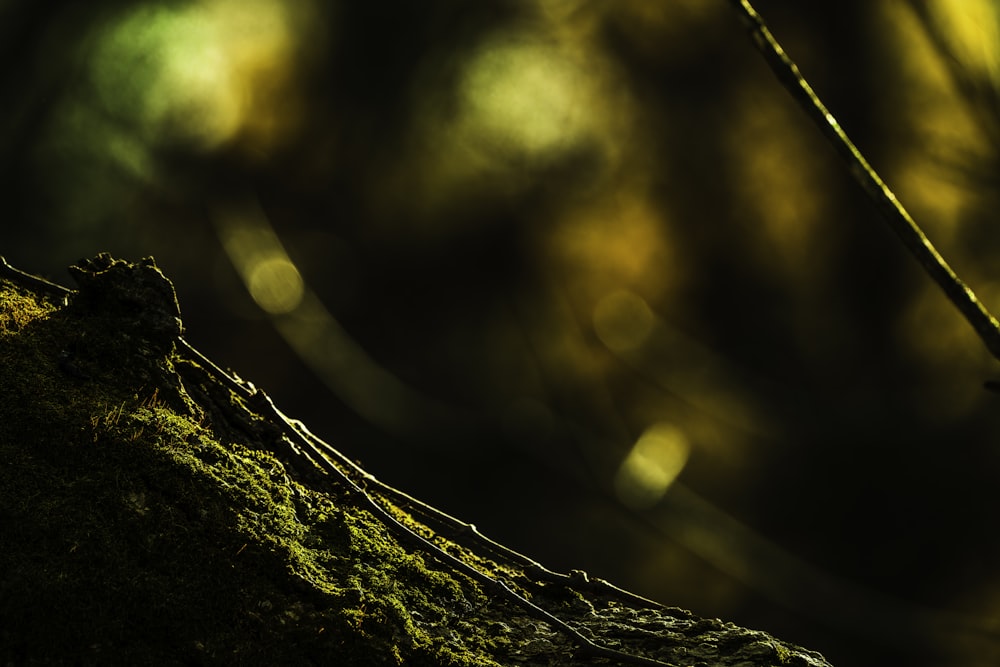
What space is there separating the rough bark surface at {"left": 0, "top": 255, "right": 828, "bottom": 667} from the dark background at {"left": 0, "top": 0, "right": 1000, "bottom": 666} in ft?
31.4

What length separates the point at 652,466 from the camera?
45.9 feet

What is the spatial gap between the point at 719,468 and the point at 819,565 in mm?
1979

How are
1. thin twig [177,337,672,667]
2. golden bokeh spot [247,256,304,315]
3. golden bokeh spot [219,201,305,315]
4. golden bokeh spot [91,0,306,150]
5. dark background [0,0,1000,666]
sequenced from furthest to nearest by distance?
golden bokeh spot [247,256,304,315], golden bokeh spot [219,201,305,315], dark background [0,0,1000,666], golden bokeh spot [91,0,306,150], thin twig [177,337,672,667]

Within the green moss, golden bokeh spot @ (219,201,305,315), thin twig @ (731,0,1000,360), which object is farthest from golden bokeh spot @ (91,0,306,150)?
thin twig @ (731,0,1000,360)

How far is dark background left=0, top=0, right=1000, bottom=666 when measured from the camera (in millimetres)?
11789

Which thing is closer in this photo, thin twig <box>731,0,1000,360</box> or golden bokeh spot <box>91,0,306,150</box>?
thin twig <box>731,0,1000,360</box>

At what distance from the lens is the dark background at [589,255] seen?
1179 cm

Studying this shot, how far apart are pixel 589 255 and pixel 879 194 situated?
12.4 m

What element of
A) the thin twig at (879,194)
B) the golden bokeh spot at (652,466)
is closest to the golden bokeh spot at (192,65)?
the golden bokeh spot at (652,466)

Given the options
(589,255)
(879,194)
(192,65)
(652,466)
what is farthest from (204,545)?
(589,255)

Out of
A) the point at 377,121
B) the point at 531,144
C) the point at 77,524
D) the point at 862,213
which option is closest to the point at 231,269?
the point at 377,121

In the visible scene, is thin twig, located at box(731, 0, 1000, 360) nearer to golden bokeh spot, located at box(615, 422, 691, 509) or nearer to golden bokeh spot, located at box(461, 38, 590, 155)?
golden bokeh spot, located at box(461, 38, 590, 155)

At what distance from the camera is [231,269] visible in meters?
14.5

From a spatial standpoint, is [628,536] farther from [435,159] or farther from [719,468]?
[435,159]
